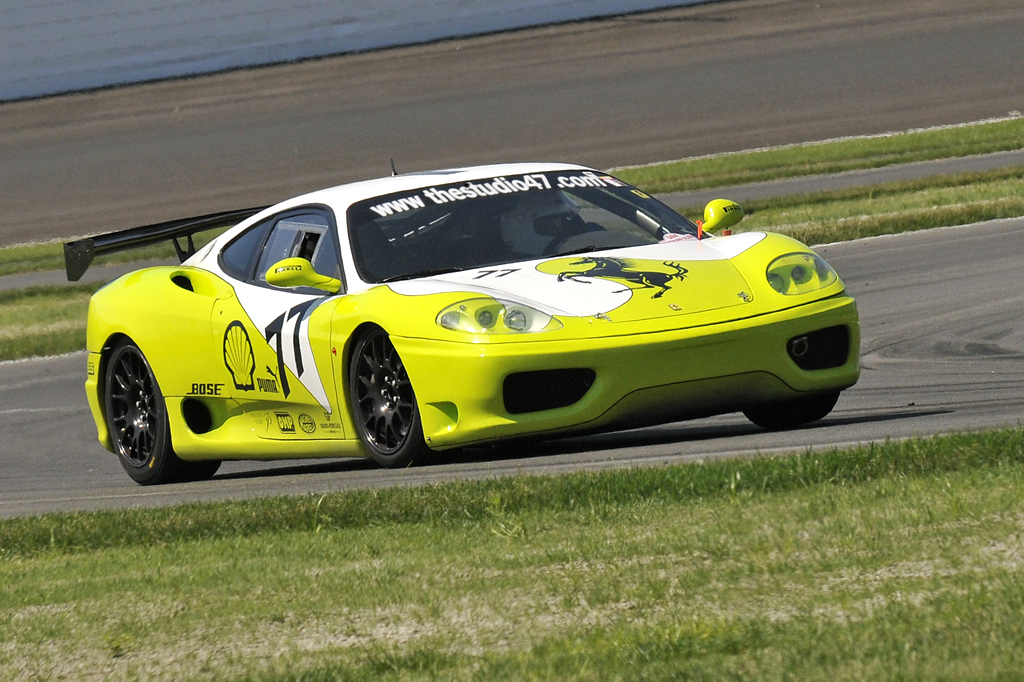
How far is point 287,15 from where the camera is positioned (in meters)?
31.7

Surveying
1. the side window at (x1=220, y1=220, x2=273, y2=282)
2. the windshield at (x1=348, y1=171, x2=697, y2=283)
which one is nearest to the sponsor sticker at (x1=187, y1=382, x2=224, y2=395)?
the side window at (x1=220, y1=220, x2=273, y2=282)

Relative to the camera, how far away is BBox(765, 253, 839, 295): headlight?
7.14 metres

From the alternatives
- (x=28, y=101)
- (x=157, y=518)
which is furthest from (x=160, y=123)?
(x=157, y=518)

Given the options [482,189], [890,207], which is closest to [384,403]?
[482,189]

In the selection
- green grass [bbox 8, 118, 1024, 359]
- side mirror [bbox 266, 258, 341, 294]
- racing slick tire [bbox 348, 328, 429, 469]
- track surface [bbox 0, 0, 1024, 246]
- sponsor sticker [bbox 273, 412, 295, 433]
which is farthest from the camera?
track surface [bbox 0, 0, 1024, 246]

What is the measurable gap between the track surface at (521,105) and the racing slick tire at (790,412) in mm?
13396

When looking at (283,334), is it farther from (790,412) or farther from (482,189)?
(790,412)

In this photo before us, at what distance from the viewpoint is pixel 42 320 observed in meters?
16.0

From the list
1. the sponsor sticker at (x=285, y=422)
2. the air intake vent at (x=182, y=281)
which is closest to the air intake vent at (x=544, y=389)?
the sponsor sticker at (x=285, y=422)

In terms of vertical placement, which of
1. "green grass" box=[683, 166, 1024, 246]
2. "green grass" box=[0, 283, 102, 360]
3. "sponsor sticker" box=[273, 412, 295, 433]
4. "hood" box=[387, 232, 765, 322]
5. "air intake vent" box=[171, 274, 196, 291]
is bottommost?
"green grass" box=[0, 283, 102, 360]

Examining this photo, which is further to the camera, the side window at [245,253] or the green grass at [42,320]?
the green grass at [42,320]

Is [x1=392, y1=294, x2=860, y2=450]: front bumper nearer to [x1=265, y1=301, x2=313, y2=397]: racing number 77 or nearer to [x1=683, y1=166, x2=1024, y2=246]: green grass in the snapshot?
[x1=265, y1=301, x2=313, y2=397]: racing number 77

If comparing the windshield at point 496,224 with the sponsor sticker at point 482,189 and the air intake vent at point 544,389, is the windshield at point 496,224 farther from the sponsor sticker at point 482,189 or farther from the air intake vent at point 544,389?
the air intake vent at point 544,389

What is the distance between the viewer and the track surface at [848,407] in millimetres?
6887
